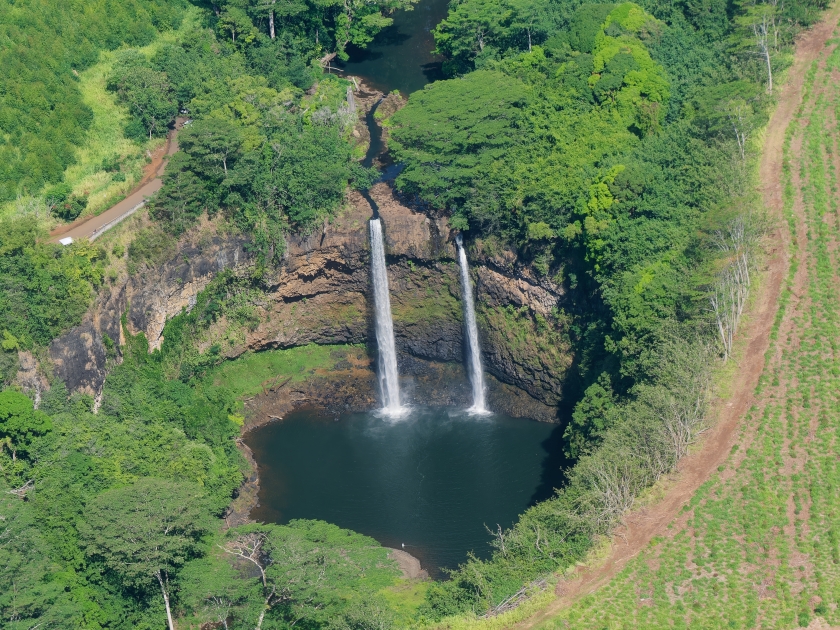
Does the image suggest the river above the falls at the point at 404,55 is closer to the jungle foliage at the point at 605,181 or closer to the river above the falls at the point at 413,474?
the jungle foliage at the point at 605,181

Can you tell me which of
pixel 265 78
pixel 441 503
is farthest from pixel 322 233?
pixel 441 503

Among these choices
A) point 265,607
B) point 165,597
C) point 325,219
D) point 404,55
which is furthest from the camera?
point 404,55

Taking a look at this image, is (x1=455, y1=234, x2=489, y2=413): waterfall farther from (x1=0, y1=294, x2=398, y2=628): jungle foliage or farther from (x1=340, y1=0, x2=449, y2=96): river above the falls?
(x1=0, y1=294, x2=398, y2=628): jungle foliage

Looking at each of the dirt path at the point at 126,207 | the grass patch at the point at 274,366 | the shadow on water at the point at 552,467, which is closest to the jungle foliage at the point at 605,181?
the shadow on water at the point at 552,467

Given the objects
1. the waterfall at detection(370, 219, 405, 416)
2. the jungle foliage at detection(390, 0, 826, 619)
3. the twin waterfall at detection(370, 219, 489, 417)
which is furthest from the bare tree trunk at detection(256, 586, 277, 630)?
the waterfall at detection(370, 219, 405, 416)

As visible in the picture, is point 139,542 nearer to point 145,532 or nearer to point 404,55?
point 145,532

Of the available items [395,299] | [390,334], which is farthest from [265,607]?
[395,299]

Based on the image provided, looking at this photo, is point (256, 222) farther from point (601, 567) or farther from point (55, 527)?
point (601, 567)
